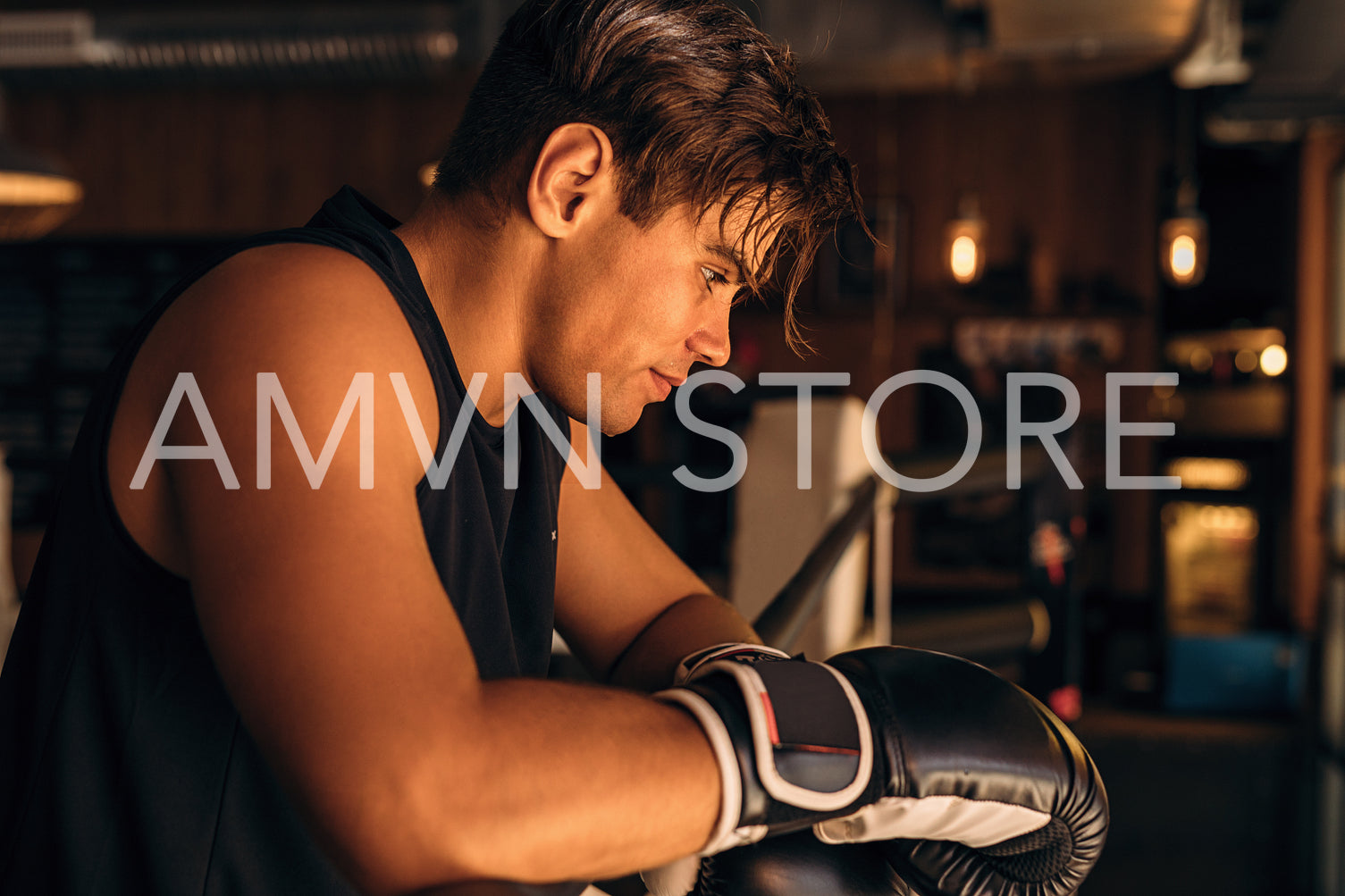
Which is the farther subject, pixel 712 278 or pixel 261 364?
pixel 712 278

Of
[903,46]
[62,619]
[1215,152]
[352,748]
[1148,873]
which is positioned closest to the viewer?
[352,748]

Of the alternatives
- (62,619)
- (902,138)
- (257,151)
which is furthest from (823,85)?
(62,619)

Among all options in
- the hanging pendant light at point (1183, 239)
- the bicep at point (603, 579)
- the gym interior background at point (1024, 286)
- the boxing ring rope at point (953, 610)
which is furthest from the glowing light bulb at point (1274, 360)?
the bicep at point (603, 579)

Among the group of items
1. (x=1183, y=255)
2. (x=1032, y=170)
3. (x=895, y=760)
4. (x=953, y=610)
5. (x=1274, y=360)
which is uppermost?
(x=1032, y=170)

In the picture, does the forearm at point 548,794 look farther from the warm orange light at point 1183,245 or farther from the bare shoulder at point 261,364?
the warm orange light at point 1183,245

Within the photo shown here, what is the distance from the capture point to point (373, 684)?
0.49 m

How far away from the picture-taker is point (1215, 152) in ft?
15.5

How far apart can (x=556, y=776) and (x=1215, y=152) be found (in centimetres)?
524

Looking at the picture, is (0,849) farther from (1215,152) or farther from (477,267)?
(1215,152)

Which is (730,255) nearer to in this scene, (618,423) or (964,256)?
(618,423)

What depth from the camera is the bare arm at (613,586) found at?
100cm

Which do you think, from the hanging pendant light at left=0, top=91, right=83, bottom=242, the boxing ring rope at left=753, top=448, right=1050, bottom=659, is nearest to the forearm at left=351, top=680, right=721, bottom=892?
the boxing ring rope at left=753, top=448, right=1050, bottom=659

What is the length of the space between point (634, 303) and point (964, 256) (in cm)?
364

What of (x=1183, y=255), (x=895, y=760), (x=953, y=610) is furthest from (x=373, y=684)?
(x=1183, y=255)
